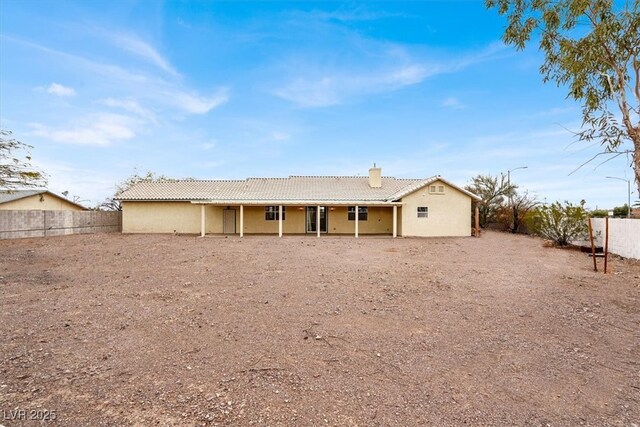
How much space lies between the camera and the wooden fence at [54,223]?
18.5 meters

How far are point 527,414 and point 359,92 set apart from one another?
19.9 metres

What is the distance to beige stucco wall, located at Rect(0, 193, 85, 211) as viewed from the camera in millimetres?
22927

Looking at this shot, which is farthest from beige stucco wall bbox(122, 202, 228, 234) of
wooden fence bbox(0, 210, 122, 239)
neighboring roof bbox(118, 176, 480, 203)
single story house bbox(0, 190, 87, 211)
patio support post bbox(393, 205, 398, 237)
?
patio support post bbox(393, 205, 398, 237)

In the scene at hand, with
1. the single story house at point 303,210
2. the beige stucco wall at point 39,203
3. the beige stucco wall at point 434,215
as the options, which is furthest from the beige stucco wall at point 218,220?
the beige stucco wall at point 39,203

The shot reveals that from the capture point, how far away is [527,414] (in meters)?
3.10

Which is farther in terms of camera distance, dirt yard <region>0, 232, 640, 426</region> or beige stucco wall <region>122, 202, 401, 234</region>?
beige stucco wall <region>122, 202, 401, 234</region>

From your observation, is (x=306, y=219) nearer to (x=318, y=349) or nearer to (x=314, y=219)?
(x=314, y=219)

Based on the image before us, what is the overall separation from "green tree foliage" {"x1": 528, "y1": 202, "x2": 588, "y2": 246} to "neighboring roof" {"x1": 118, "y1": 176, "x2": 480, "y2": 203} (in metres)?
4.18

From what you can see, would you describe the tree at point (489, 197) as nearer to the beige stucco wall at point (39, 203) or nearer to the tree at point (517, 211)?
the tree at point (517, 211)

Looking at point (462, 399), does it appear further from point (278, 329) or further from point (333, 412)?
point (278, 329)

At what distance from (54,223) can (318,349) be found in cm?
2342

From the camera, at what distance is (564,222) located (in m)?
16.4

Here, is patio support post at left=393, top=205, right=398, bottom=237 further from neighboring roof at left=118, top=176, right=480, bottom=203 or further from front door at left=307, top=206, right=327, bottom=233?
front door at left=307, top=206, right=327, bottom=233

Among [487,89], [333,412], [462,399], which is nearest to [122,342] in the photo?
[333,412]
